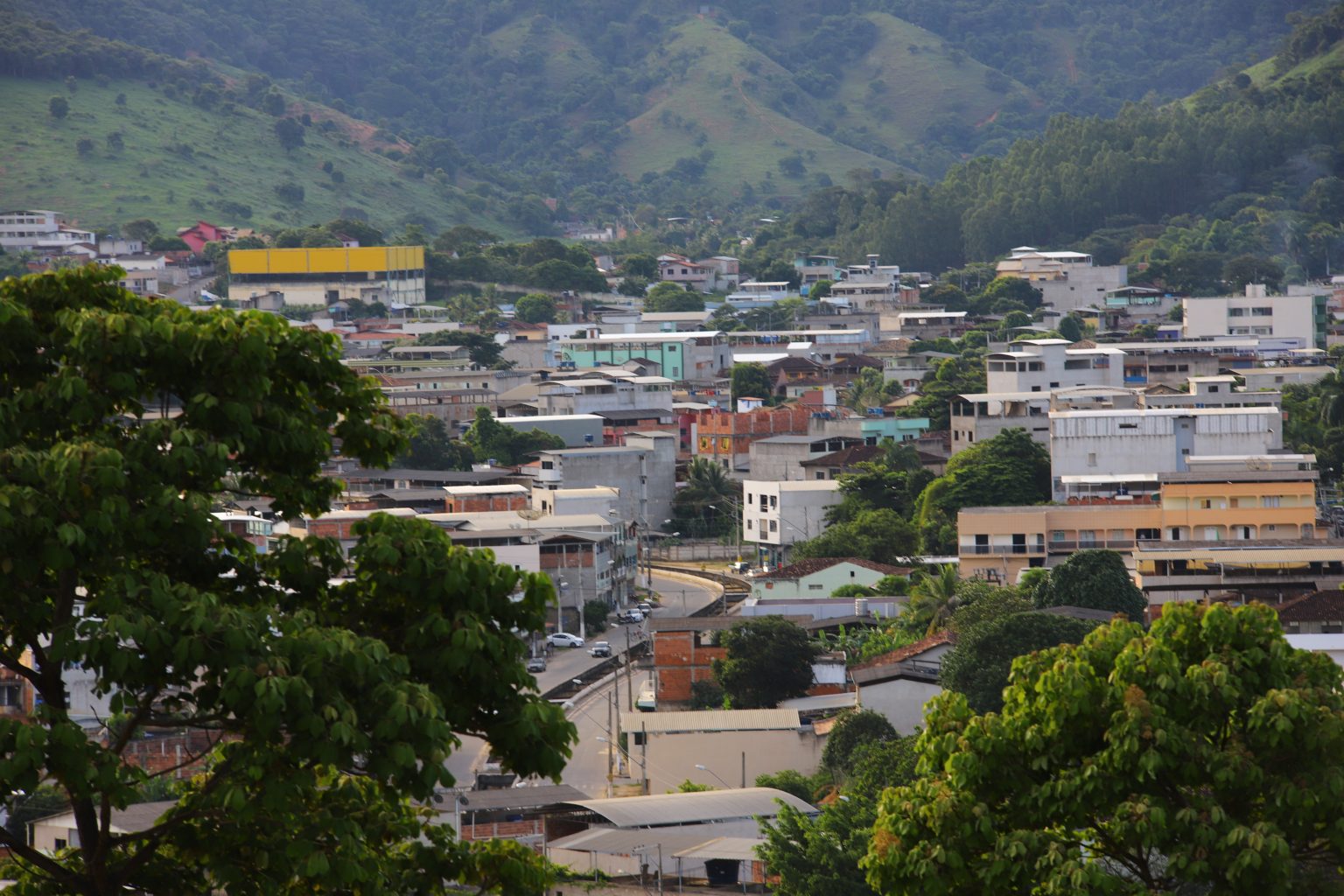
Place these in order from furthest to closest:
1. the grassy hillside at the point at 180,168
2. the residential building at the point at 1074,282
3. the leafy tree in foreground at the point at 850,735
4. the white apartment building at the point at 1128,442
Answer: the grassy hillside at the point at 180,168
the residential building at the point at 1074,282
the white apartment building at the point at 1128,442
the leafy tree in foreground at the point at 850,735

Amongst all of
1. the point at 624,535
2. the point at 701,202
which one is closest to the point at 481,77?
the point at 701,202

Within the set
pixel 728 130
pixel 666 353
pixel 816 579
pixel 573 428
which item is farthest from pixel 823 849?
pixel 728 130

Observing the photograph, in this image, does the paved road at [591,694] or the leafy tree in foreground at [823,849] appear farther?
the paved road at [591,694]

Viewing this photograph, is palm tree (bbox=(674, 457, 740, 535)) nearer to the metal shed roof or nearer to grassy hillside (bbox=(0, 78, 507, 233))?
the metal shed roof

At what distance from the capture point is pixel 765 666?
32719mm

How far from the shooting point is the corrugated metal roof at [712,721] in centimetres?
2925

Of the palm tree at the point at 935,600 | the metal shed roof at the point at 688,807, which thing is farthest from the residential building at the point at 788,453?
the metal shed roof at the point at 688,807

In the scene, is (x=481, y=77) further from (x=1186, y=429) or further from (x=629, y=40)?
(x=1186, y=429)

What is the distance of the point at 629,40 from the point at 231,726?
7525 inches

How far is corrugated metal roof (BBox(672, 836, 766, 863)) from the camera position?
24.3m

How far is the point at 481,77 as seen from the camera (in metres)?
194

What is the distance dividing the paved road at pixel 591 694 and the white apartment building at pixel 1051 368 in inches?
484

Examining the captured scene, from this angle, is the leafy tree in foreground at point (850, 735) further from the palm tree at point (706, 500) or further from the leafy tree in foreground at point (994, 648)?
the palm tree at point (706, 500)

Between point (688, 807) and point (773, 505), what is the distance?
915 inches
